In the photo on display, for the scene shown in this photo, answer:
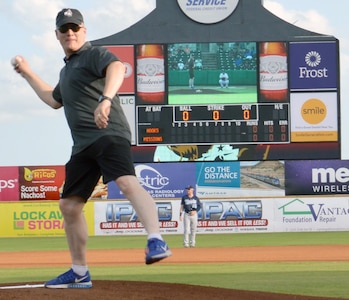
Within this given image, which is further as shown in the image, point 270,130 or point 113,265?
point 270,130

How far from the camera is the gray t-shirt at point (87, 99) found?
20.4 feet

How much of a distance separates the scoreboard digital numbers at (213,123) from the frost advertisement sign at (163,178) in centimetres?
491

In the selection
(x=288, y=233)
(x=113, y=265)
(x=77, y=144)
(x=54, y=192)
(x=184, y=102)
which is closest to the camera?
(x=77, y=144)

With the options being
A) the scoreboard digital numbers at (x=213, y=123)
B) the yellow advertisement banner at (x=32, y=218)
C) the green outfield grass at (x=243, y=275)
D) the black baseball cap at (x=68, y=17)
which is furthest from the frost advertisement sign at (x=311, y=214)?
the black baseball cap at (x=68, y=17)

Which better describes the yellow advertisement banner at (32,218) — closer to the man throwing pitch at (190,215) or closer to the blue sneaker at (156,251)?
the man throwing pitch at (190,215)

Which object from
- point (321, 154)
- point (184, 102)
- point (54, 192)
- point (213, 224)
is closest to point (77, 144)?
point (184, 102)

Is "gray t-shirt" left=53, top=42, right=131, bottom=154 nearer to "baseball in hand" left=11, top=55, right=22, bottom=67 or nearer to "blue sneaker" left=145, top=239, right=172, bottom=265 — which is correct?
"baseball in hand" left=11, top=55, right=22, bottom=67

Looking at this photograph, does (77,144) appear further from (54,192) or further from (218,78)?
(54,192)

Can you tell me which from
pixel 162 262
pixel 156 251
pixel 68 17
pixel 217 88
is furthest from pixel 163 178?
pixel 156 251

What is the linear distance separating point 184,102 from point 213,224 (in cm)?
577

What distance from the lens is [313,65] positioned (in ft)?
79.7

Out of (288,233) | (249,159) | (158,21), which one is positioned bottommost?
(288,233)

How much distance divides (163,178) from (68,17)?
23.1 meters

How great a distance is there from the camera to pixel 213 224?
2836cm
